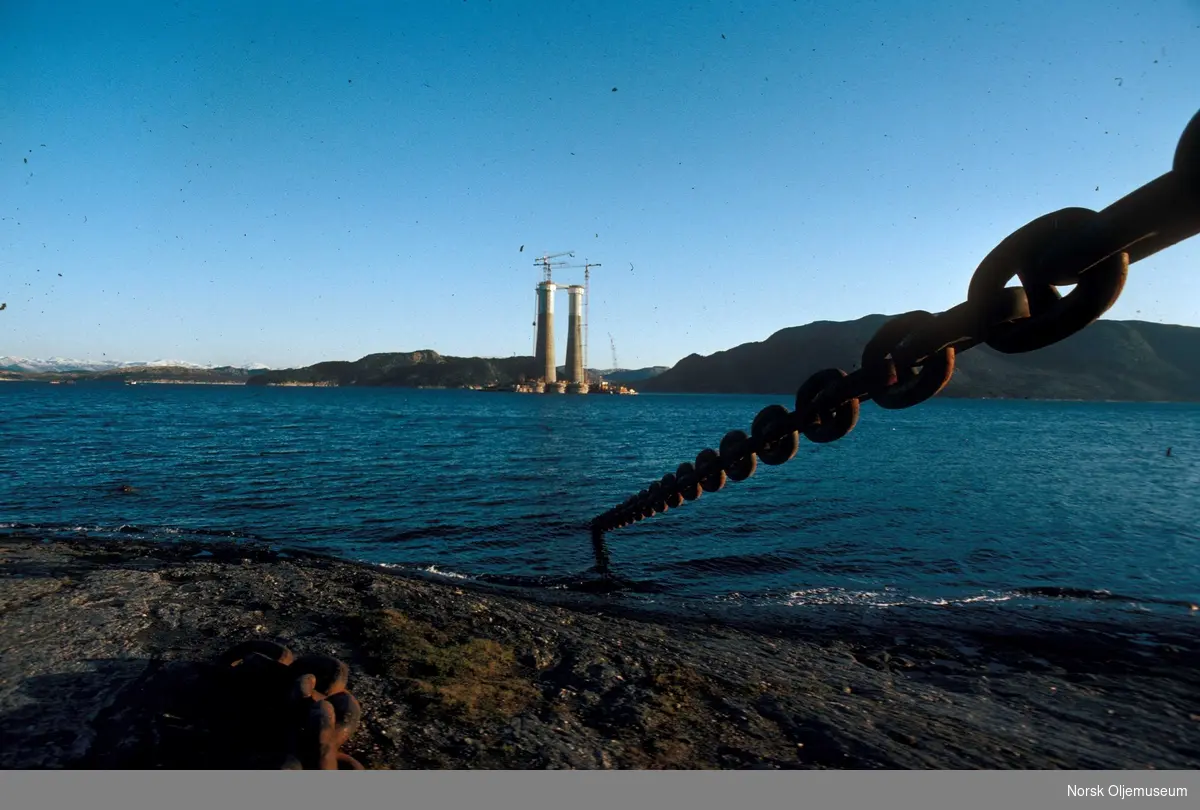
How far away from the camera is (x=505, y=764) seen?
4.65m

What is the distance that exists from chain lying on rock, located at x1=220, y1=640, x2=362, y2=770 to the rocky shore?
30 cm

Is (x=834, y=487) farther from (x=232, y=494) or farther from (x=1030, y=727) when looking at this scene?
(x=232, y=494)

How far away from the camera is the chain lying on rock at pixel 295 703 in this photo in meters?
3.84

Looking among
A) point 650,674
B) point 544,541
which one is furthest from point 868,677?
point 544,541

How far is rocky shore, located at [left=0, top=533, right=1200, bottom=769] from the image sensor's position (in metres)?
4.91

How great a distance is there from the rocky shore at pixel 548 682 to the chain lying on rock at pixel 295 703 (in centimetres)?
30

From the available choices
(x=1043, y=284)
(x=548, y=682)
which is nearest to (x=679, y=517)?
(x=548, y=682)

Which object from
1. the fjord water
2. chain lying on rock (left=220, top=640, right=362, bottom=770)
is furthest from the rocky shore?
the fjord water

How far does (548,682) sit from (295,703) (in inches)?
120

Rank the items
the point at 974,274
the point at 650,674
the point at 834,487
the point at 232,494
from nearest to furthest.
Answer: the point at 974,274 < the point at 650,674 < the point at 232,494 < the point at 834,487

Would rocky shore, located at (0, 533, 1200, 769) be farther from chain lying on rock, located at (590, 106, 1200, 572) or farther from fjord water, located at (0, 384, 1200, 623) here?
chain lying on rock, located at (590, 106, 1200, 572)

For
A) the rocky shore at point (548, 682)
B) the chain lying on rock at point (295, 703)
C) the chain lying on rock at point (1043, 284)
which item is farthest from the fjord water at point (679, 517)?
the chain lying on rock at point (1043, 284)

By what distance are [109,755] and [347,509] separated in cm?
1931

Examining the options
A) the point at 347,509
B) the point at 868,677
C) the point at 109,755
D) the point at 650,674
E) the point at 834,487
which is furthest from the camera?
the point at 834,487
